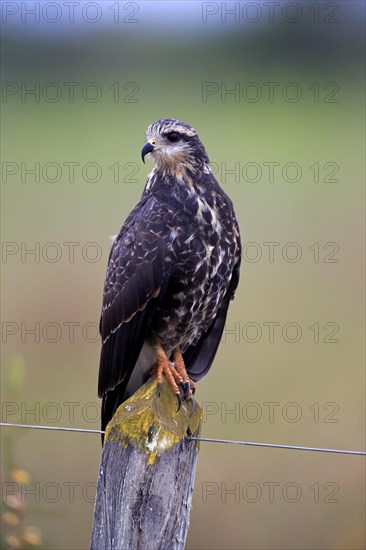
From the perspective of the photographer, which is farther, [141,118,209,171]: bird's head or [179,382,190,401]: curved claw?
[141,118,209,171]: bird's head

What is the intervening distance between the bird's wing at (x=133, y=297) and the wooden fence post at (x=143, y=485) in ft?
3.14

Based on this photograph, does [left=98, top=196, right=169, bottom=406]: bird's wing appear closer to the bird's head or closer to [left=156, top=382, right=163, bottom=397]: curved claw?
the bird's head

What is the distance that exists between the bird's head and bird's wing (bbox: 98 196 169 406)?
0.24 meters

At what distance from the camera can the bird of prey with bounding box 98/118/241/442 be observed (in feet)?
11.8

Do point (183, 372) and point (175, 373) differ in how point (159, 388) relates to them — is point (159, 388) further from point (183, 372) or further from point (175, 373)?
point (183, 372)

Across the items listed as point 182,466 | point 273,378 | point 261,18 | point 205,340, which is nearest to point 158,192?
point 205,340

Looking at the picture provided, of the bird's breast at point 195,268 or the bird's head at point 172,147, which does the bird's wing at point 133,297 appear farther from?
the bird's head at point 172,147

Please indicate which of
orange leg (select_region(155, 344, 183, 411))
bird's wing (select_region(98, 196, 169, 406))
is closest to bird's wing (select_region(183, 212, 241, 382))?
orange leg (select_region(155, 344, 183, 411))

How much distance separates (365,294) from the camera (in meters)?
6.88

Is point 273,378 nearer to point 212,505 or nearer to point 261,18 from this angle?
point 212,505

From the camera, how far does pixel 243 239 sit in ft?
23.4

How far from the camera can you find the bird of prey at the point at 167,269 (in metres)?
3.60

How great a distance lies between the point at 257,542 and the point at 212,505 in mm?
324

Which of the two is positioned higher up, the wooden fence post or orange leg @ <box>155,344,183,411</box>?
orange leg @ <box>155,344,183,411</box>
